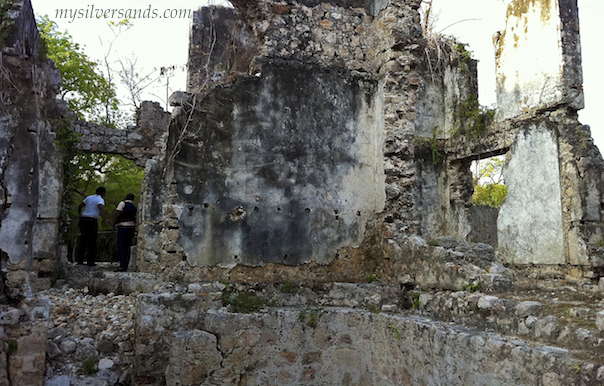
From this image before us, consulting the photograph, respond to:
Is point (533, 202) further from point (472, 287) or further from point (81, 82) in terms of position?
point (81, 82)

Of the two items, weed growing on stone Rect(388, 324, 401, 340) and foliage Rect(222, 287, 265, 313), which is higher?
foliage Rect(222, 287, 265, 313)

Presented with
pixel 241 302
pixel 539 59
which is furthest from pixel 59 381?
pixel 539 59

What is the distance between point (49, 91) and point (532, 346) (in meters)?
8.78

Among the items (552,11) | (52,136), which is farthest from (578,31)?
(52,136)

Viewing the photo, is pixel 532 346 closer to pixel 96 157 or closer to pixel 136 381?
pixel 136 381

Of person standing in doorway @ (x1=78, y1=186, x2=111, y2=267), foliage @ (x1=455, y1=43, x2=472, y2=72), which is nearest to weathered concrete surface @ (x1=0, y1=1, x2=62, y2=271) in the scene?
person standing in doorway @ (x1=78, y1=186, x2=111, y2=267)

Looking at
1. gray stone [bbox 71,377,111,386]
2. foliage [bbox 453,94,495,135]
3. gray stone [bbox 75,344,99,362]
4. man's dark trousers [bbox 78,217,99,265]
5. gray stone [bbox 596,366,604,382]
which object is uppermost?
foliage [bbox 453,94,495,135]

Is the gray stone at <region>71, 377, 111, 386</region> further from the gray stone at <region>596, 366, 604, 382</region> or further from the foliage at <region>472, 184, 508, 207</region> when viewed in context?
the foliage at <region>472, 184, 508, 207</region>

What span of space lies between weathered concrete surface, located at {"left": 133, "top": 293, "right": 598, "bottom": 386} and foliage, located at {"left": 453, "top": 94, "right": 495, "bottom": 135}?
785cm

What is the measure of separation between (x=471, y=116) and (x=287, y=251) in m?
7.68

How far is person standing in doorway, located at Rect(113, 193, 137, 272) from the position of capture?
7.50 m

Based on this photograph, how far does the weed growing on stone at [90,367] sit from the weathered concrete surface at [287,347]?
15.6 inches

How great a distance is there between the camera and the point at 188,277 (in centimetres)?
568

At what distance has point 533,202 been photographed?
36.1 feet
